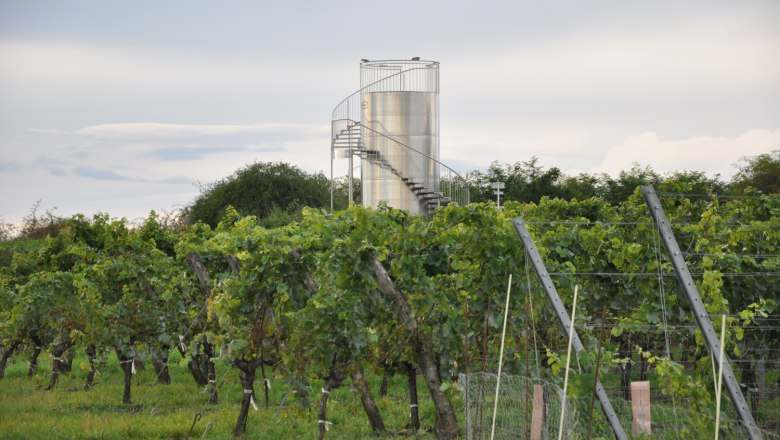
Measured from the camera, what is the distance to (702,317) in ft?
20.9

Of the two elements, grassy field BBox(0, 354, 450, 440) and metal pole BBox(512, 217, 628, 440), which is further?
grassy field BBox(0, 354, 450, 440)

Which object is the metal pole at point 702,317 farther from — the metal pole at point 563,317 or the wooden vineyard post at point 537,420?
the wooden vineyard post at point 537,420

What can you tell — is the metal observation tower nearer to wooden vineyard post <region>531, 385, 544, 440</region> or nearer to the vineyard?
the vineyard

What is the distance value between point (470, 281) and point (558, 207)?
8.70 m

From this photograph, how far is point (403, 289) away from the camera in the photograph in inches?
374

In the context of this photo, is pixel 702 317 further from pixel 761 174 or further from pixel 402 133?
pixel 761 174

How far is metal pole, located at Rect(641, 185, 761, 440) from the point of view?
6242 mm

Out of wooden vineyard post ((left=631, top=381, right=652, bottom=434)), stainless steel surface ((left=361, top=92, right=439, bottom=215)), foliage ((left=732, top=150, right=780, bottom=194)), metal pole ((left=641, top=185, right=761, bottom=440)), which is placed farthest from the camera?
foliage ((left=732, top=150, right=780, bottom=194))

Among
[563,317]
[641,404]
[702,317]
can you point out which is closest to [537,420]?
[563,317]

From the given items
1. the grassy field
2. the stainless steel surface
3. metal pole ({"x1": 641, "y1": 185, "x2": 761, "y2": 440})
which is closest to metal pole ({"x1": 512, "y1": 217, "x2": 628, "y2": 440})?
metal pole ({"x1": 641, "y1": 185, "x2": 761, "y2": 440})

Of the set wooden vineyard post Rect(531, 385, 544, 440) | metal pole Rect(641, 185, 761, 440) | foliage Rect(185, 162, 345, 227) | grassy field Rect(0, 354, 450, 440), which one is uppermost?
foliage Rect(185, 162, 345, 227)

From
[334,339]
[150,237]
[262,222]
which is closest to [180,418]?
[334,339]

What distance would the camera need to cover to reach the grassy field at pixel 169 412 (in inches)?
410

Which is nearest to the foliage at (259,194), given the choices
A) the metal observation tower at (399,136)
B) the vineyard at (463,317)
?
the metal observation tower at (399,136)
